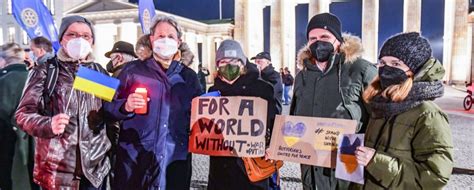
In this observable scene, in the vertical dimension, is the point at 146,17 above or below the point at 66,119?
above

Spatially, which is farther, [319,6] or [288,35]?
[288,35]

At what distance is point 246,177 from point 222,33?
46548 mm

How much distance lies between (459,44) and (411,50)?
38389mm

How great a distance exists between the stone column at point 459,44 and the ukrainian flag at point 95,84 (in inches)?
1502

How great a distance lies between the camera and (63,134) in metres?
3.07

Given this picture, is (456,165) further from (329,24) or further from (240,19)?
(240,19)

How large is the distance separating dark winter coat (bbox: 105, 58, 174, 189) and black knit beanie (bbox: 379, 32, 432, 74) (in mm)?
1694

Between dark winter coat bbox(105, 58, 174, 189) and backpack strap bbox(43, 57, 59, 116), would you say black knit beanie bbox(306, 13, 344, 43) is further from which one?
backpack strap bbox(43, 57, 59, 116)

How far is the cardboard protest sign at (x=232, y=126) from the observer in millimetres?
3725

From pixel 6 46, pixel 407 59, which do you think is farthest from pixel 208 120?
pixel 6 46

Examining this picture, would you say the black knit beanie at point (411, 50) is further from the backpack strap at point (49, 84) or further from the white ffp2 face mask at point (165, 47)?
the backpack strap at point (49, 84)

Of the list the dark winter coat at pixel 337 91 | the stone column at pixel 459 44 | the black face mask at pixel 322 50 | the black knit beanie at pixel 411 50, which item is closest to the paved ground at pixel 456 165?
the dark winter coat at pixel 337 91

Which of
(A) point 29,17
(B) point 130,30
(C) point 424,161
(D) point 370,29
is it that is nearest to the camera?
(C) point 424,161

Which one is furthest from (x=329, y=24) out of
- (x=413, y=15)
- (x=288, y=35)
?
(x=288, y=35)
